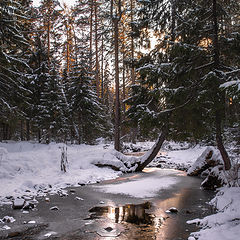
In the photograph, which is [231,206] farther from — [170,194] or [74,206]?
[74,206]

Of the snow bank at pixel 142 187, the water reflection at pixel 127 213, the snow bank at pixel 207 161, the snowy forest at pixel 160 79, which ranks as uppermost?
the snowy forest at pixel 160 79

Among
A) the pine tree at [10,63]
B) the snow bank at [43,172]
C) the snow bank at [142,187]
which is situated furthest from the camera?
the pine tree at [10,63]

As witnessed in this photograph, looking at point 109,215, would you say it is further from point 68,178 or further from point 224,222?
point 68,178

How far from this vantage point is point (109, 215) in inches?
232

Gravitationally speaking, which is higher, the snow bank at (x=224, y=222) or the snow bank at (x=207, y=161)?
the snow bank at (x=207, y=161)

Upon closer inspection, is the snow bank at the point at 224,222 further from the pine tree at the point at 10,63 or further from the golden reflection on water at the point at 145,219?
the pine tree at the point at 10,63

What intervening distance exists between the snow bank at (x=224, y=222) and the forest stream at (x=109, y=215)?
0.30m

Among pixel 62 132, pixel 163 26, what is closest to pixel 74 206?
pixel 163 26

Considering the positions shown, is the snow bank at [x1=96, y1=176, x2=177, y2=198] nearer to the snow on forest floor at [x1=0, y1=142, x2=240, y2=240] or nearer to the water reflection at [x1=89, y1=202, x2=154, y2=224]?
the water reflection at [x1=89, y1=202, x2=154, y2=224]

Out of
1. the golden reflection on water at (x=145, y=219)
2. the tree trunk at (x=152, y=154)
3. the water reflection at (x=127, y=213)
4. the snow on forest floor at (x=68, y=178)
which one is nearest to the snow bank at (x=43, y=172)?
the snow on forest floor at (x=68, y=178)

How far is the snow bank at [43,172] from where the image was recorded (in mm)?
8531

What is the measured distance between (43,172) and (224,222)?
8.10 metres

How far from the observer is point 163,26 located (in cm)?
1250

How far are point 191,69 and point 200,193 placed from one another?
4.56 meters
